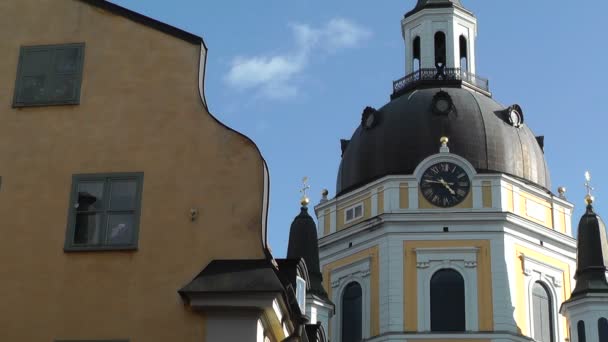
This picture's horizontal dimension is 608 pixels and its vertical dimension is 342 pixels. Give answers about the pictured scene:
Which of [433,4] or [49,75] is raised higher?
[433,4]

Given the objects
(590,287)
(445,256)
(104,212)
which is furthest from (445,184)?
(104,212)

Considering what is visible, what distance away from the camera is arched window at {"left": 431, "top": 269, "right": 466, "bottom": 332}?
1849 inches

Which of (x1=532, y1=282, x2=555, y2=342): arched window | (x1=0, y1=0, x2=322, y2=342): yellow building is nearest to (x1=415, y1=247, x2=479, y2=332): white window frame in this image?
(x1=532, y1=282, x2=555, y2=342): arched window

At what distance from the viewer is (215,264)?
1588cm

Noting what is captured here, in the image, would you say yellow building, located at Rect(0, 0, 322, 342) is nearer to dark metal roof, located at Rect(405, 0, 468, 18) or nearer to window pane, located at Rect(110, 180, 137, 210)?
window pane, located at Rect(110, 180, 137, 210)

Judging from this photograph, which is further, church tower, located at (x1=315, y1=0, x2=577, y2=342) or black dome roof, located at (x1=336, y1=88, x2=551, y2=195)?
black dome roof, located at (x1=336, y1=88, x2=551, y2=195)

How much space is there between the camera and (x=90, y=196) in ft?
53.8

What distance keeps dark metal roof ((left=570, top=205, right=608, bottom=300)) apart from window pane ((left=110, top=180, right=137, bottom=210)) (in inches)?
1289

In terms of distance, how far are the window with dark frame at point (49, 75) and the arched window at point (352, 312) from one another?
3233cm

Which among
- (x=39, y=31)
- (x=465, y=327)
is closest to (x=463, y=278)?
(x=465, y=327)

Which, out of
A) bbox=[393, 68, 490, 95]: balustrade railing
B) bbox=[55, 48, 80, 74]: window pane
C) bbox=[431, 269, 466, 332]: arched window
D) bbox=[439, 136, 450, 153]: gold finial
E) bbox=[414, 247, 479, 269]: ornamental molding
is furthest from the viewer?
bbox=[393, 68, 490, 95]: balustrade railing

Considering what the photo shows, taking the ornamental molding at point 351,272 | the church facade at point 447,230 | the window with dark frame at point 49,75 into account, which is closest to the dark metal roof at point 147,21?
the window with dark frame at point 49,75

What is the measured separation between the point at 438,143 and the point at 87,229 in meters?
35.1

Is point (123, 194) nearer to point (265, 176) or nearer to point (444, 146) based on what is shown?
point (265, 176)
